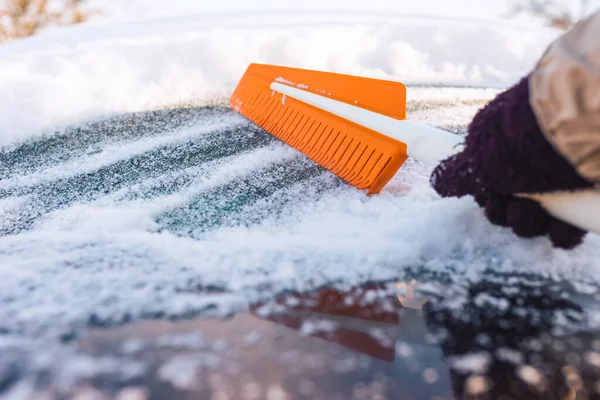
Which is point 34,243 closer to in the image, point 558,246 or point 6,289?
point 6,289

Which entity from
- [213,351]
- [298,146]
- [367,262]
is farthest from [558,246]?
[298,146]

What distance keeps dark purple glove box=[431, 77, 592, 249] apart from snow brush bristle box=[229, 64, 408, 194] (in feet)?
0.96

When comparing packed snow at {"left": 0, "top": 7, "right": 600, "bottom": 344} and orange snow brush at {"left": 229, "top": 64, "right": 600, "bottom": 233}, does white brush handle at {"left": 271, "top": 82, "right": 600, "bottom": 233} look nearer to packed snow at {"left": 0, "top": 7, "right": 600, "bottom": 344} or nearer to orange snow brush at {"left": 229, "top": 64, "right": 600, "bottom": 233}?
orange snow brush at {"left": 229, "top": 64, "right": 600, "bottom": 233}

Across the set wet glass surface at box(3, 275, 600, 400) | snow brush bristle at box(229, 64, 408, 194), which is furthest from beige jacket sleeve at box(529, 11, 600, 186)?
snow brush bristle at box(229, 64, 408, 194)

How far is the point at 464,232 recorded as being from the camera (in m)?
0.96

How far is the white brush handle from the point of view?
0.73m

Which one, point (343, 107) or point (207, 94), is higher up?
point (343, 107)

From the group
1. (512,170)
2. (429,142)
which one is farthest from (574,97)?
(429,142)

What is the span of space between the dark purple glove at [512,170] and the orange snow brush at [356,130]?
1.4 inches

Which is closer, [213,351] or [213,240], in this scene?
[213,351]

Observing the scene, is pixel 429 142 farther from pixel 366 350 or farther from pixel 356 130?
pixel 366 350

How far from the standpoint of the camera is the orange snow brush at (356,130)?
0.80 meters

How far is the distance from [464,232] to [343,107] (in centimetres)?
60

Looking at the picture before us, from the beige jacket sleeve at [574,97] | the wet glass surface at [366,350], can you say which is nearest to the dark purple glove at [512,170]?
the beige jacket sleeve at [574,97]
